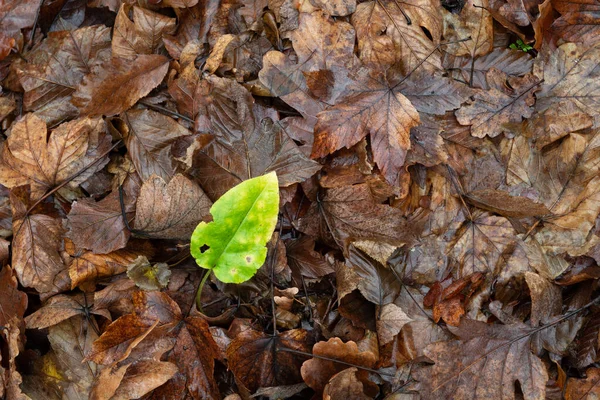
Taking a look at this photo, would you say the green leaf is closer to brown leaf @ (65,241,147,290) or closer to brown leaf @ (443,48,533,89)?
brown leaf @ (65,241,147,290)

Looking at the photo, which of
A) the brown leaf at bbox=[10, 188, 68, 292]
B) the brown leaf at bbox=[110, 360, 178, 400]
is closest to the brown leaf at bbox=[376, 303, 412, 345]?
the brown leaf at bbox=[110, 360, 178, 400]

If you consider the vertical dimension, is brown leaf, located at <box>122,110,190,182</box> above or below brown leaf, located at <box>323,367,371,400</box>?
above

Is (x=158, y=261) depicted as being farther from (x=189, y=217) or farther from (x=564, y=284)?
(x=564, y=284)

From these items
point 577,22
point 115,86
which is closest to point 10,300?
point 115,86

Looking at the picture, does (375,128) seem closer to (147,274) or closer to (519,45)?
(519,45)

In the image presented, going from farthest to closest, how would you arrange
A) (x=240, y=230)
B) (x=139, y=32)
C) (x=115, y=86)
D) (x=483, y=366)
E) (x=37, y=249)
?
(x=139, y=32) < (x=115, y=86) < (x=37, y=249) < (x=483, y=366) < (x=240, y=230)

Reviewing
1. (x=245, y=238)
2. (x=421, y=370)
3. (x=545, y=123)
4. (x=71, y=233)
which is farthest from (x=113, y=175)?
(x=545, y=123)

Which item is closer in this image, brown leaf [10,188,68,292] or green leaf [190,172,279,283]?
green leaf [190,172,279,283]
